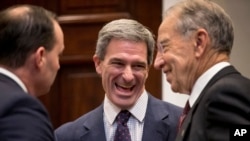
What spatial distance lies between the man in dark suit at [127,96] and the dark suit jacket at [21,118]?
0.63 m

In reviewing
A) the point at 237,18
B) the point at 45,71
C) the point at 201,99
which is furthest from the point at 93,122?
the point at 237,18

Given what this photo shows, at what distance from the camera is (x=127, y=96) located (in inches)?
84.4

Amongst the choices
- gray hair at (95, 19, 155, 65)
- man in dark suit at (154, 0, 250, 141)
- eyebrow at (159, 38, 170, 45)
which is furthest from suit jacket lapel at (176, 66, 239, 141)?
gray hair at (95, 19, 155, 65)

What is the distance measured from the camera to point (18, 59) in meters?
1.62

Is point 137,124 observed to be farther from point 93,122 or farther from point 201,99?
point 201,99

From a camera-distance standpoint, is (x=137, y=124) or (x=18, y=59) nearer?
(x=18, y=59)

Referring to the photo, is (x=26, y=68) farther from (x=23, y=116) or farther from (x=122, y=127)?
(x=122, y=127)

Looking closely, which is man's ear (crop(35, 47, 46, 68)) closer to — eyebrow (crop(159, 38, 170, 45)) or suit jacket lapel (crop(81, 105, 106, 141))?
eyebrow (crop(159, 38, 170, 45))

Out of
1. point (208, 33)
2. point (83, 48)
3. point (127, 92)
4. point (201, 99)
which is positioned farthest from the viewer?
point (83, 48)

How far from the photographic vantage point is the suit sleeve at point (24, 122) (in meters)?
1.46

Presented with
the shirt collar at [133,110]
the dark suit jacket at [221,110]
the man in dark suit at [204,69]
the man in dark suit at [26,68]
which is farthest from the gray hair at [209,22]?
the shirt collar at [133,110]

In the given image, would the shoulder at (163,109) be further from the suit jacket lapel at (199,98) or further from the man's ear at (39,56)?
the man's ear at (39,56)

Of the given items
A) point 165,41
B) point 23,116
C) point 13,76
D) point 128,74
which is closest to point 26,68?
point 13,76

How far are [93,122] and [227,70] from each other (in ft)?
2.30
